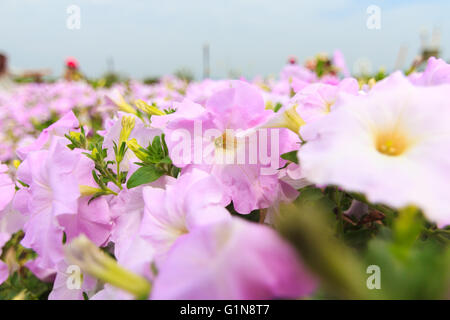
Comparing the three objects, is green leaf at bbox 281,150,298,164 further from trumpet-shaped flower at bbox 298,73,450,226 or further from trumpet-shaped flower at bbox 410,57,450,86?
trumpet-shaped flower at bbox 410,57,450,86

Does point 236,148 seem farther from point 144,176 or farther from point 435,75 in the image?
point 435,75

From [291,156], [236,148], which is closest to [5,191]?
[236,148]

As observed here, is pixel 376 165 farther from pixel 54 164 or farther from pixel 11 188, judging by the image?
pixel 11 188

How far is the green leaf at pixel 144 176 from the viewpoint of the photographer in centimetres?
70

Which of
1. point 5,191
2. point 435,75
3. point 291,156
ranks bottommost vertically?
point 5,191

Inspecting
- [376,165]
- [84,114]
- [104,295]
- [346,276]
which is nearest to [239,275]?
[346,276]

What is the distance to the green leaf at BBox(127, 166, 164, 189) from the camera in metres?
0.70

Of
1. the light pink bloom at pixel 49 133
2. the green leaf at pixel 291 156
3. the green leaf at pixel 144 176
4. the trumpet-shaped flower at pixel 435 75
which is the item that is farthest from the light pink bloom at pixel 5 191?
the trumpet-shaped flower at pixel 435 75

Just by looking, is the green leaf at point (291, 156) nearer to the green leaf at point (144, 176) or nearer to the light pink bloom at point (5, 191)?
the green leaf at point (144, 176)

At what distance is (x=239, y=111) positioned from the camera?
70cm

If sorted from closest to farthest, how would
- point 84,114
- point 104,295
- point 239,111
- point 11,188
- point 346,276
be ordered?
point 346,276 < point 104,295 < point 239,111 < point 11,188 < point 84,114

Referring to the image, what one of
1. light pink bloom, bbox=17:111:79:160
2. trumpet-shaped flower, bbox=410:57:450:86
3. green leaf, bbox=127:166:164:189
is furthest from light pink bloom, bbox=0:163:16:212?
trumpet-shaped flower, bbox=410:57:450:86

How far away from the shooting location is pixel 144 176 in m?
0.71
